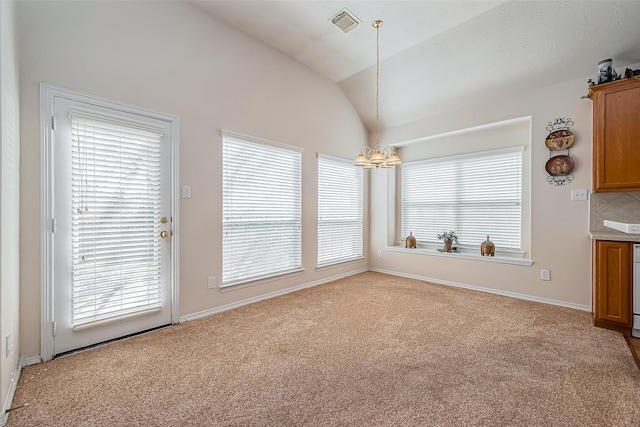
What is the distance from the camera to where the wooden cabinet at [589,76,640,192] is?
2.70 metres

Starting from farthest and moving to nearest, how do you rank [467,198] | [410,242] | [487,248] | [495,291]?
[410,242] < [467,198] < [487,248] < [495,291]

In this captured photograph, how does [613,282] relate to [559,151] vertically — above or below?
below

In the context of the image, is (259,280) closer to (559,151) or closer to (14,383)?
(14,383)

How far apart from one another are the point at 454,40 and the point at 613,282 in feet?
10.3

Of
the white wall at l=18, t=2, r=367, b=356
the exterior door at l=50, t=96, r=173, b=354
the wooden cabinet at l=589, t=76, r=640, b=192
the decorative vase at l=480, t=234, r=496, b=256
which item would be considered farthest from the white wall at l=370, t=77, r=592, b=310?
the exterior door at l=50, t=96, r=173, b=354

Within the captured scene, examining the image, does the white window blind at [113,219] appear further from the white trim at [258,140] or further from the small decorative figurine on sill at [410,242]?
the small decorative figurine on sill at [410,242]

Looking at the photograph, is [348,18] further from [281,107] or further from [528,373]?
[528,373]

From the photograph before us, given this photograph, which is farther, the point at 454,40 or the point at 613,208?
the point at 454,40

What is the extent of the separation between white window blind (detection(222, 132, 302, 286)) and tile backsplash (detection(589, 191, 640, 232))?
3.58m

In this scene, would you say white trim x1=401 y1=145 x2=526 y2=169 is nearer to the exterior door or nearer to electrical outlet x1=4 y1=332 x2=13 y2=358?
the exterior door

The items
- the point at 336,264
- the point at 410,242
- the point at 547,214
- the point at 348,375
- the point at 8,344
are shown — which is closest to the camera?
the point at 8,344

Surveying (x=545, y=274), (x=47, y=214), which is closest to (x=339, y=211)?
(x=545, y=274)

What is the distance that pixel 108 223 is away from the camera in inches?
96.1

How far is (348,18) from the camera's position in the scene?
3137mm
